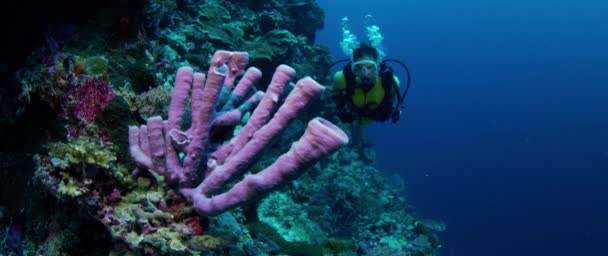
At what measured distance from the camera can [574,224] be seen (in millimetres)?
53594

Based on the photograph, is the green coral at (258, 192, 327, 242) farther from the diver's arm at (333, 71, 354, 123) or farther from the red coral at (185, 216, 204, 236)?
the red coral at (185, 216, 204, 236)

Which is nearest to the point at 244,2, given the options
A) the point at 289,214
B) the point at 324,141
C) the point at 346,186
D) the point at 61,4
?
the point at 346,186

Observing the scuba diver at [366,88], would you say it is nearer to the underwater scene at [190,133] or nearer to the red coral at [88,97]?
the underwater scene at [190,133]

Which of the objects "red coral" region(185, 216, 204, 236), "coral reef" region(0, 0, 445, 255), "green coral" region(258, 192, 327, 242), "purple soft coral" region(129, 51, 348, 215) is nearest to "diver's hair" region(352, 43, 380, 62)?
"green coral" region(258, 192, 327, 242)

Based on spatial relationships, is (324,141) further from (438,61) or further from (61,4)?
(438,61)

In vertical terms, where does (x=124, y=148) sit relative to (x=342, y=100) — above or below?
Answer: below

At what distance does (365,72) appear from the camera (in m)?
6.55

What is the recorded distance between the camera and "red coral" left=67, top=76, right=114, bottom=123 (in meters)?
2.58

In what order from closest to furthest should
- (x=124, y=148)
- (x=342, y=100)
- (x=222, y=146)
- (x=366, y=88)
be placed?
(x=222, y=146), (x=124, y=148), (x=366, y=88), (x=342, y=100)

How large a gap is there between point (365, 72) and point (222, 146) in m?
4.68

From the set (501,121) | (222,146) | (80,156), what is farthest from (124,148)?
(501,121)

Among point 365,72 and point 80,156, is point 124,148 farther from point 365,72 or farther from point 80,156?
point 365,72

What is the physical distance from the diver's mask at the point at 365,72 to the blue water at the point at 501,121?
13.8 meters

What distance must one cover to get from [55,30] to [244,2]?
27.3 ft
